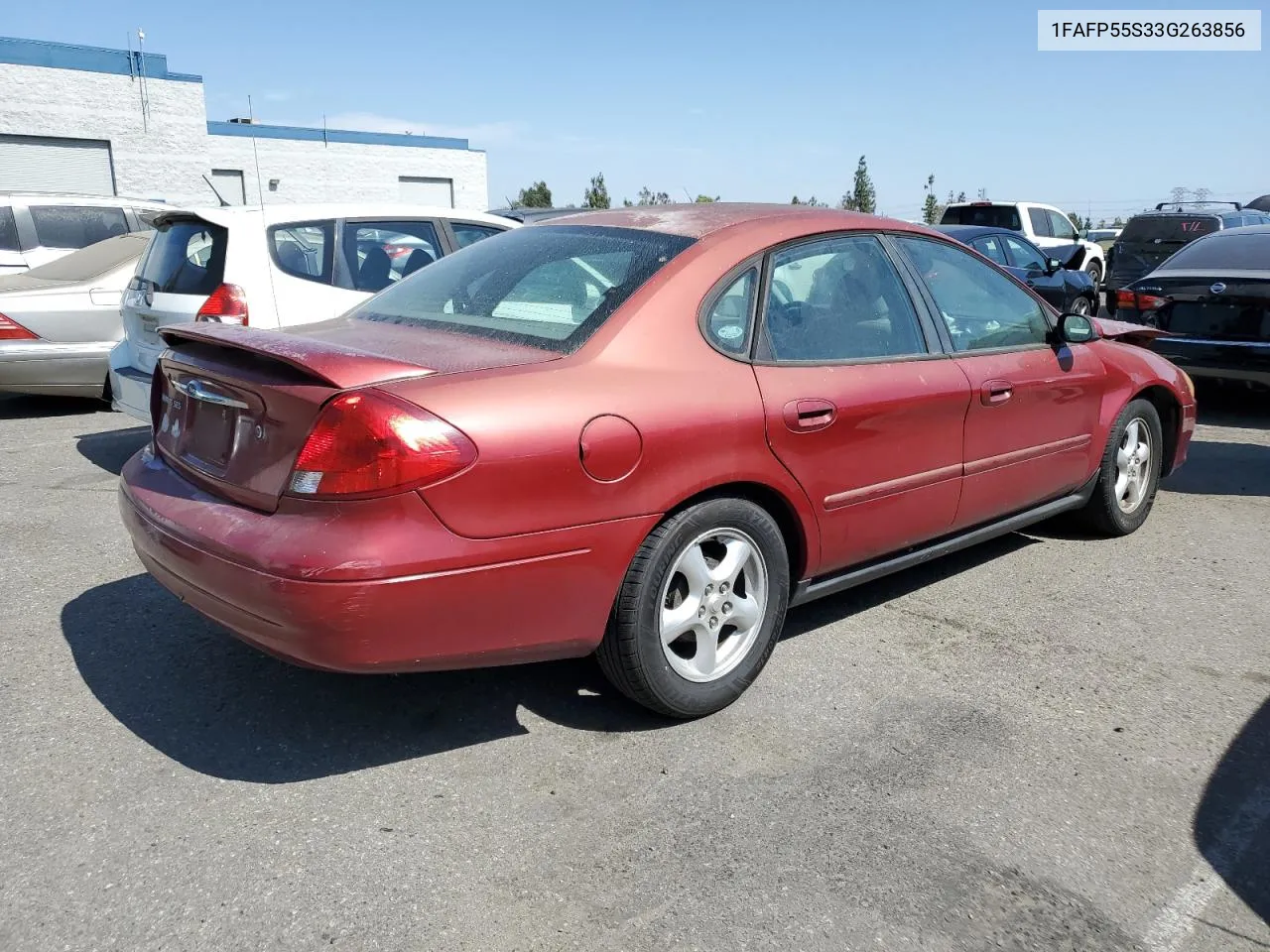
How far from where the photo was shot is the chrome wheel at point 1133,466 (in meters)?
5.18

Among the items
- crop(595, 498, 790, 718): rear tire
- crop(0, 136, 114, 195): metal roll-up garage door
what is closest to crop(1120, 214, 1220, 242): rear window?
crop(595, 498, 790, 718): rear tire

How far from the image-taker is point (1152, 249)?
16.2 m

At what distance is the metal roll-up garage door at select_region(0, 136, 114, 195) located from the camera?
22.3 m

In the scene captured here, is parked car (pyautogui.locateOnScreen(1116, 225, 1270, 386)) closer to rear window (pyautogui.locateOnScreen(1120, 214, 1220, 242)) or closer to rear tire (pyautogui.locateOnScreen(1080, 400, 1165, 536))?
rear tire (pyautogui.locateOnScreen(1080, 400, 1165, 536))

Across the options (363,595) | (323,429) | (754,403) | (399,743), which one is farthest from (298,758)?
(754,403)

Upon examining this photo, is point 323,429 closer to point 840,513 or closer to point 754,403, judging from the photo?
point 754,403

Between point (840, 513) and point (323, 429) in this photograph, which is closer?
point (323, 429)

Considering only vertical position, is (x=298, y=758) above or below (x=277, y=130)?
below

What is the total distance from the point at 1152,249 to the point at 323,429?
16.4m

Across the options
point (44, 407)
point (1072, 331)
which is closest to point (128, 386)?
point (44, 407)

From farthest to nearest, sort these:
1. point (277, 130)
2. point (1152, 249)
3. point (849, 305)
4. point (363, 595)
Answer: point (277, 130) < point (1152, 249) < point (849, 305) < point (363, 595)

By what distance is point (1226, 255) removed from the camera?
8.21 m

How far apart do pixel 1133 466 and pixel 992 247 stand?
7868 mm

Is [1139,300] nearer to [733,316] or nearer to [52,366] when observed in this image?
[733,316]
